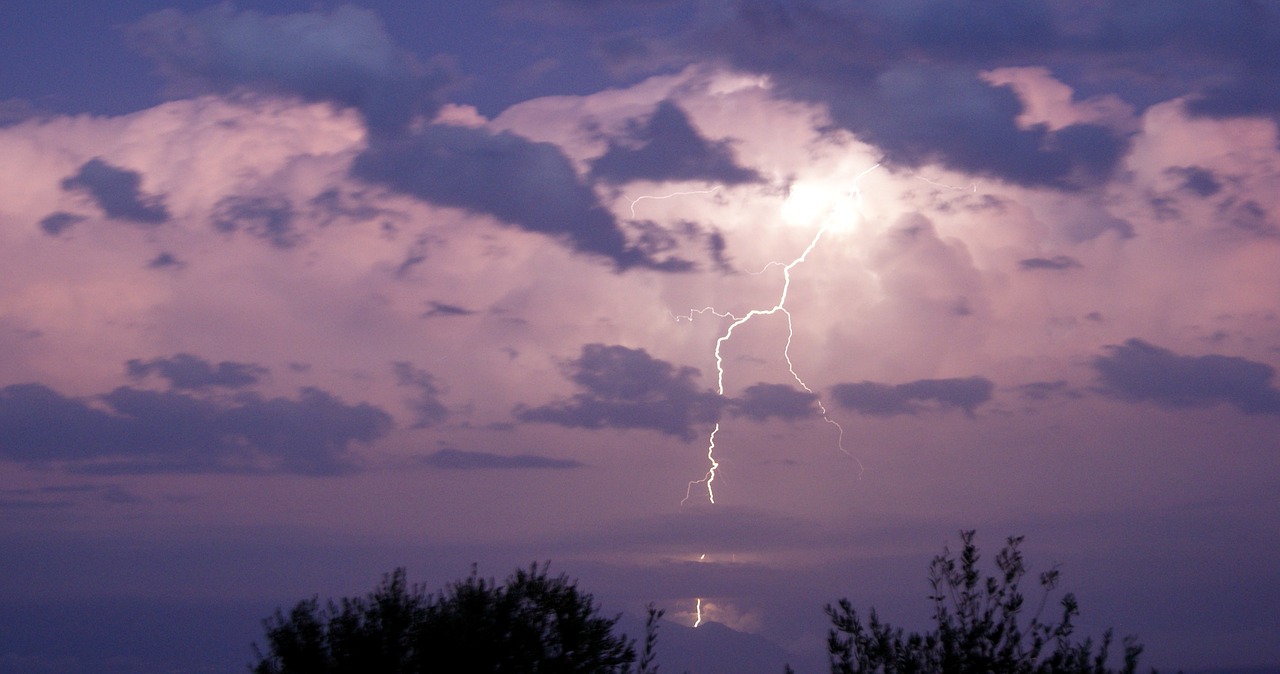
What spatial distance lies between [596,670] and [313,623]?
16.7ft

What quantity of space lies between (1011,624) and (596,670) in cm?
791

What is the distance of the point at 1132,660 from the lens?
551 inches

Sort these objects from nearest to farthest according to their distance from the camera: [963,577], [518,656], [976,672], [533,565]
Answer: [976,672] < [963,577] < [518,656] < [533,565]

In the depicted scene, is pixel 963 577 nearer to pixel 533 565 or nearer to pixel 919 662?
pixel 919 662

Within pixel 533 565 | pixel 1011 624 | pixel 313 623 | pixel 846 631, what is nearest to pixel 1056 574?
pixel 1011 624

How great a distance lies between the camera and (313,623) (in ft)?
64.5

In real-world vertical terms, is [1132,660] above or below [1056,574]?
below

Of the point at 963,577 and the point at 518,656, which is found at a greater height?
the point at 963,577

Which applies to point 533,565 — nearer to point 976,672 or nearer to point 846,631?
point 846,631

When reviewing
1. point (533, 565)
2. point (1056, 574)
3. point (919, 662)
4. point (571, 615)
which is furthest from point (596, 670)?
point (1056, 574)

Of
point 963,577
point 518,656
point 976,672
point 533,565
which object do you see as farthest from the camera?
point 533,565

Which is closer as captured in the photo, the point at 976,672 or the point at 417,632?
the point at 976,672

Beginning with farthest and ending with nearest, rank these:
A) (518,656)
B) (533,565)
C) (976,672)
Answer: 1. (533,565)
2. (518,656)
3. (976,672)

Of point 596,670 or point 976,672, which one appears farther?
point 596,670
